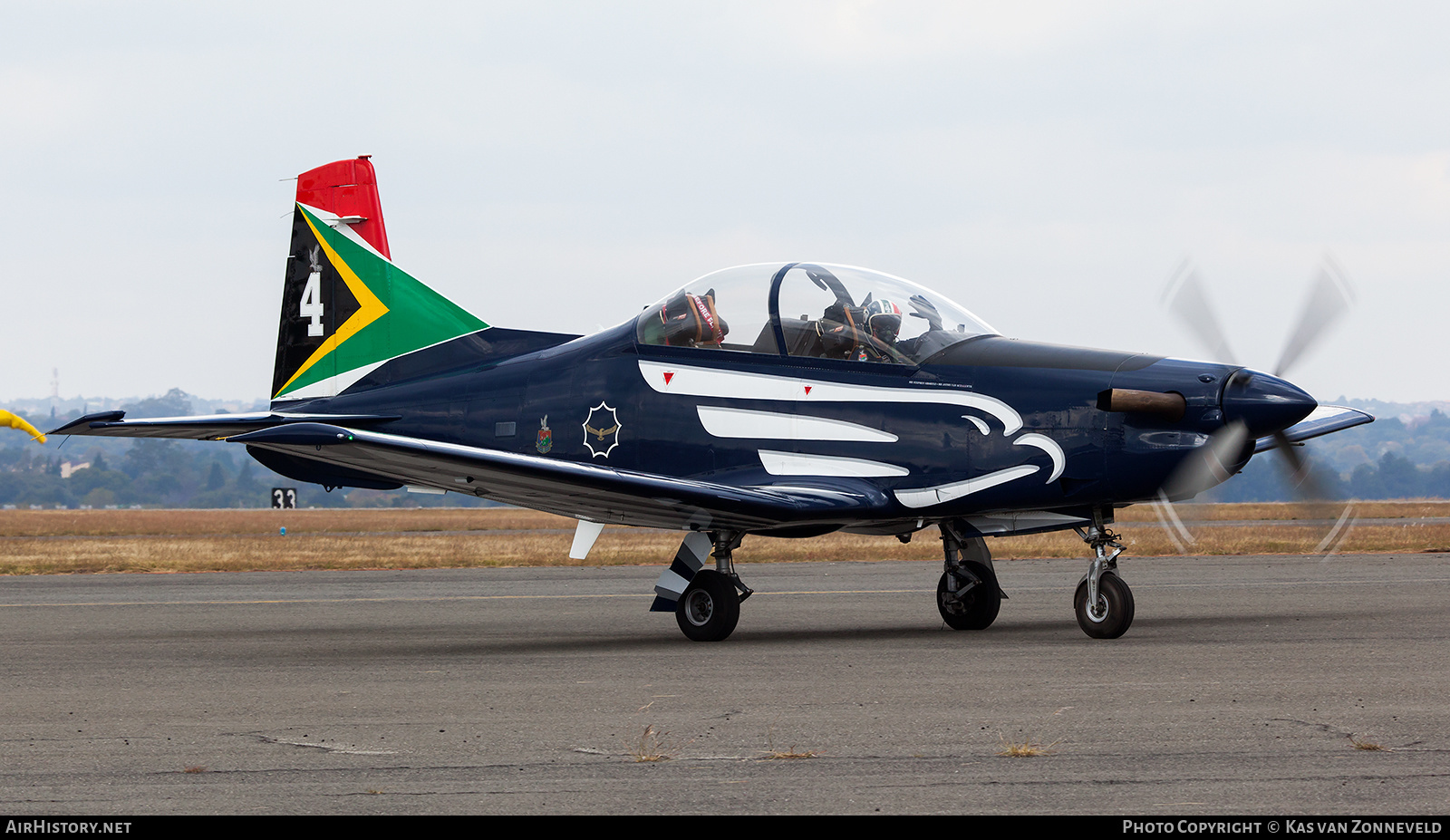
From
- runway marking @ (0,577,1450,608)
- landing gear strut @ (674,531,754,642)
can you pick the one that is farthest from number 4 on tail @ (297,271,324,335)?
landing gear strut @ (674,531,754,642)

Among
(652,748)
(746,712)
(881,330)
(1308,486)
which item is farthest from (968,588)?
(652,748)

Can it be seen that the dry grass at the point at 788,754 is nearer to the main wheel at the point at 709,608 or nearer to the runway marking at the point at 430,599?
the main wheel at the point at 709,608

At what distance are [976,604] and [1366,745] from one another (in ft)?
19.8

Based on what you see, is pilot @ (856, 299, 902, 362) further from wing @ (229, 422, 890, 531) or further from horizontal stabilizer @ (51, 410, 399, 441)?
horizontal stabilizer @ (51, 410, 399, 441)

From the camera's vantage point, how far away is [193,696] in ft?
28.3

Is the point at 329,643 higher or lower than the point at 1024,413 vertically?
lower

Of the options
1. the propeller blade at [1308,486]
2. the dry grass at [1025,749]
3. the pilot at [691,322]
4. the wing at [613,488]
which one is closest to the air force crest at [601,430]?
the wing at [613,488]

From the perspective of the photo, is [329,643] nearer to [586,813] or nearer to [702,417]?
[702,417]

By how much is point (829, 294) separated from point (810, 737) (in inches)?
220

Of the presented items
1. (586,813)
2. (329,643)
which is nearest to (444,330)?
(329,643)

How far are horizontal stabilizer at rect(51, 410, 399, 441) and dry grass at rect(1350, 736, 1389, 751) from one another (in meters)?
9.79

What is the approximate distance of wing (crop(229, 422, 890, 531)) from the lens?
10797mm

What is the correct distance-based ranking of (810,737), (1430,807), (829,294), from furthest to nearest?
(829,294), (810,737), (1430,807)

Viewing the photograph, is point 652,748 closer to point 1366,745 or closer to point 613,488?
point 1366,745
